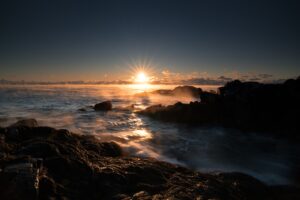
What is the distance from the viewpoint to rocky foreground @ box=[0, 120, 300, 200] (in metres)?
5.28

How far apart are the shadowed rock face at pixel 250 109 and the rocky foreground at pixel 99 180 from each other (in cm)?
1205

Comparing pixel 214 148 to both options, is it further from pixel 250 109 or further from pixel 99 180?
pixel 99 180

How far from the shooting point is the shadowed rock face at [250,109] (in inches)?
739

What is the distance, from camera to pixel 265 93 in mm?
20812

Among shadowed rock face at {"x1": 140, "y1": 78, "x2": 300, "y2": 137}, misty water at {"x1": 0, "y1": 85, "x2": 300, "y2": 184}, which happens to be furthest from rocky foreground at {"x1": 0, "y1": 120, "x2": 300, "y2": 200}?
shadowed rock face at {"x1": 140, "y1": 78, "x2": 300, "y2": 137}

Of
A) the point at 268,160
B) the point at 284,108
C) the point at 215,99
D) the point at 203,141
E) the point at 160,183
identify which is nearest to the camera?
the point at 160,183

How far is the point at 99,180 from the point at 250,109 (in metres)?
17.7

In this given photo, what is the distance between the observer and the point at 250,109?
20.3m

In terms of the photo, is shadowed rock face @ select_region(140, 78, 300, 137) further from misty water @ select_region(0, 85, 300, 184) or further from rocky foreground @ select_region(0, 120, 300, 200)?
rocky foreground @ select_region(0, 120, 300, 200)

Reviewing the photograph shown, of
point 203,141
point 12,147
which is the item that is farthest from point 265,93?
point 12,147

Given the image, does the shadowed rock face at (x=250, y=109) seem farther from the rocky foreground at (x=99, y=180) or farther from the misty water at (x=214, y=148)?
the rocky foreground at (x=99, y=180)

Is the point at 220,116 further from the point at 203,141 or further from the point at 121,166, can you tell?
the point at 121,166

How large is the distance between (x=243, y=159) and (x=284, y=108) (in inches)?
374

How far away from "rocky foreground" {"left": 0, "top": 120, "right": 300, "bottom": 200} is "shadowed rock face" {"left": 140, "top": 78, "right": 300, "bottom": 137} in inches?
474
